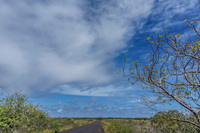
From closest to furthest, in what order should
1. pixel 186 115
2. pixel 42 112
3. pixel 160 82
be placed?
1. pixel 160 82
2. pixel 186 115
3. pixel 42 112

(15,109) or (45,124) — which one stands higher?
(15,109)

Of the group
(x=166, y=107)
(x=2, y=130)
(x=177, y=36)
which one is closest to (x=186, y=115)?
(x=166, y=107)

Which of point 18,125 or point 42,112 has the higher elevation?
point 42,112

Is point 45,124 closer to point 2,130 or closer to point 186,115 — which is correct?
point 2,130

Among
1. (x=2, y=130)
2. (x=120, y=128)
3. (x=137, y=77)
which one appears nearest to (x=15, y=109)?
(x=2, y=130)

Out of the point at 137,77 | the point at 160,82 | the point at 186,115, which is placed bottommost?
the point at 186,115

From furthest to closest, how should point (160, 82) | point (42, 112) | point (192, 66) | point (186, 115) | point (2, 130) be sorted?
1. point (42, 112)
2. point (2, 130)
3. point (186, 115)
4. point (192, 66)
5. point (160, 82)

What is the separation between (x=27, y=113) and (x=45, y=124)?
263 inches

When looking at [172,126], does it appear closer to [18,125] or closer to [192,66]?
[192,66]

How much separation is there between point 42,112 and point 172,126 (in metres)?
24.3

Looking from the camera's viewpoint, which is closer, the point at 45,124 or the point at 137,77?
the point at 137,77

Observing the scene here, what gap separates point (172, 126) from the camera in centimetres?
1808

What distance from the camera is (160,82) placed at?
6.10 metres

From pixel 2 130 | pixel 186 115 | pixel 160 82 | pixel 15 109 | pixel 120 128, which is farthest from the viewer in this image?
pixel 120 128
